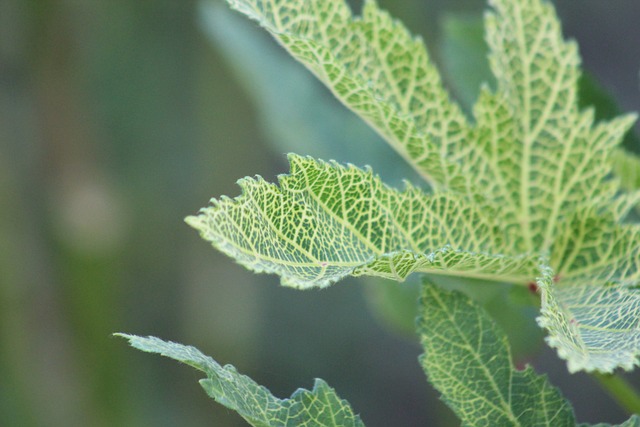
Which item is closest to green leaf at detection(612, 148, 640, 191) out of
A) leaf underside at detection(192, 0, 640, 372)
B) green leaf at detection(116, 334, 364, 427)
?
leaf underside at detection(192, 0, 640, 372)

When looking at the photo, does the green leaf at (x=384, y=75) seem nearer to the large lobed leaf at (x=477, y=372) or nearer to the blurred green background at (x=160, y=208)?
the large lobed leaf at (x=477, y=372)

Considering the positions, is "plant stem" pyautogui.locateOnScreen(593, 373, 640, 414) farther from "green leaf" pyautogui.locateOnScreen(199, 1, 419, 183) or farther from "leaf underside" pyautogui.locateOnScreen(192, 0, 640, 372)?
"green leaf" pyautogui.locateOnScreen(199, 1, 419, 183)

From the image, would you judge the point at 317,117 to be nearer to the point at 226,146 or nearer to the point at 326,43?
the point at 326,43

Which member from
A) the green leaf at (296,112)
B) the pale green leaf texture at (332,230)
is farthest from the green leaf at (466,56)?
the pale green leaf texture at (332,230)

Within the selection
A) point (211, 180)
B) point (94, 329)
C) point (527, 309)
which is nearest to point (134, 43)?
point (211, 180)

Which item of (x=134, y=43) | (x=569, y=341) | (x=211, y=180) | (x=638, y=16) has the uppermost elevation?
(x=638, y=16)
